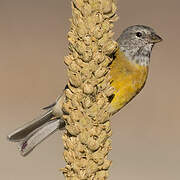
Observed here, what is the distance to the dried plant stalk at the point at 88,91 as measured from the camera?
1.40m

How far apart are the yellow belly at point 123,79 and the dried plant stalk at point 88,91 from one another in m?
1.23

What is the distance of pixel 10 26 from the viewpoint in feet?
22.7

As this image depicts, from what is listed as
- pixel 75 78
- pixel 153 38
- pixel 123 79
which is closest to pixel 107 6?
pixel 75 78

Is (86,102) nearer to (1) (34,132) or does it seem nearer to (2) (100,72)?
(2) (100,72)

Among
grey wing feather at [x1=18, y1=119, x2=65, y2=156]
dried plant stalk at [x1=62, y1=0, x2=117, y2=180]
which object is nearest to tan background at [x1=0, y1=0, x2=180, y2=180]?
grey wing feather at [x1=18, y1=119, x2=65, y2=156]

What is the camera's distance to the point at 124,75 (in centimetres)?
274

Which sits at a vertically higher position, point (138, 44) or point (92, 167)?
point (138, 44)

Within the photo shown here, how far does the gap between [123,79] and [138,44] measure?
0.26 meters

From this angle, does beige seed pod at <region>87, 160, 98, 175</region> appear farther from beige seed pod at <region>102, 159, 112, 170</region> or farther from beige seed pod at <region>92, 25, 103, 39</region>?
beige seed pod at <region>92, 25, 103, 39</region>

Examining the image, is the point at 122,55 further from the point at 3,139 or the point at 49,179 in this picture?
the point at 3,139

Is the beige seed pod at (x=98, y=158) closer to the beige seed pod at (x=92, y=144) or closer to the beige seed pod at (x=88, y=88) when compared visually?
the beige seed pod at (x=92, y=144)

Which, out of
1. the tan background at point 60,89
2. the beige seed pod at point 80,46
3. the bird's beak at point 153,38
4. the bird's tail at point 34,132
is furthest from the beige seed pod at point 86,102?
the tan background at point 60,89

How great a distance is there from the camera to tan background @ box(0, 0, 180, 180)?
15.5 ft

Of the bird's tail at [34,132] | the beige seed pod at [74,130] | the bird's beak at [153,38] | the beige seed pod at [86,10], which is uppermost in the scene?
the bird's beak at [153,38]
